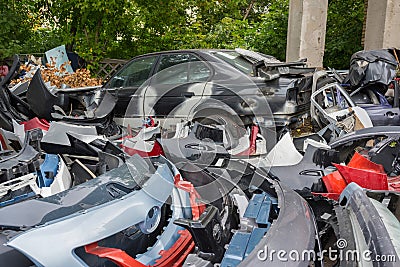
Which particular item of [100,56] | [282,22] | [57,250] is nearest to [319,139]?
[57,250]

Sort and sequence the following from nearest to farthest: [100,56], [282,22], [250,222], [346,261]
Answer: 1. [346,261]
2. [250,222]
3. [100,56]
4. [282,22]

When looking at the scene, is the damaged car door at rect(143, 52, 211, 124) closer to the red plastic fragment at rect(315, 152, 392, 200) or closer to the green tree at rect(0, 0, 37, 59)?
the red plastic fragment at rect(315, 152, 392, 200)

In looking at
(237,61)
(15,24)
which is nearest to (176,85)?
(237,61)

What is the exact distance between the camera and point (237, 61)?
595 cm

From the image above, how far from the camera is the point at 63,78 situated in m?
8.52

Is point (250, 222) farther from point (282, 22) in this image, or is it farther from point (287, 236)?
point (282, 22)

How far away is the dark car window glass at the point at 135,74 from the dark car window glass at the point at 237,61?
1.22 m

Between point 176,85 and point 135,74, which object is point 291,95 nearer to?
point 176,85

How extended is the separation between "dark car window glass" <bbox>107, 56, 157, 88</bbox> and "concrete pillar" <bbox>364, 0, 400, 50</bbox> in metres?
4.63

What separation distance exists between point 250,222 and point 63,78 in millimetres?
7572

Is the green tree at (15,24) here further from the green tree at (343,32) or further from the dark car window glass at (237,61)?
the green tree at (343,32)

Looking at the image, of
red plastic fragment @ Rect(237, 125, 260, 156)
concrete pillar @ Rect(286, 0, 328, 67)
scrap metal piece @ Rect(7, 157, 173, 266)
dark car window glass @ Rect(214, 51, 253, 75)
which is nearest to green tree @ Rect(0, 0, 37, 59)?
dark car window glass @ Rect(214, 51, 253, 75)

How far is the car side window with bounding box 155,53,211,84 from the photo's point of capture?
19.3ft

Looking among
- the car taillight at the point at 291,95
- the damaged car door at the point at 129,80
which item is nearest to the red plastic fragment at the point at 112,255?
the car taillight at the point at 291,95
